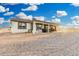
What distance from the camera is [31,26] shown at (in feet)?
5.61

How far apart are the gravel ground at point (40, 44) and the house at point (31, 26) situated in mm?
50

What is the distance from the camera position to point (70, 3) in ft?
5.43

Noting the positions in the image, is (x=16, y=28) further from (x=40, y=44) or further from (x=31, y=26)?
(x=40, y=44)

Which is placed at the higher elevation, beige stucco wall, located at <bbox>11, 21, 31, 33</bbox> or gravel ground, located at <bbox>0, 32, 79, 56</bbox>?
beige stucco wall, located at <bbox>11, 21, 31, 33</bbox>

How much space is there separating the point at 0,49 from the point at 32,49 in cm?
31

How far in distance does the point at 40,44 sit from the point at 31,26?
0.20 metres

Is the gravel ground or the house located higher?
the house

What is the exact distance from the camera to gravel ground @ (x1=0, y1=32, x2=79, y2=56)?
1643mm

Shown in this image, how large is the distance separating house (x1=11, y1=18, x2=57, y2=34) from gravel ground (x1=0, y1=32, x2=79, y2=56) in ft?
0.16

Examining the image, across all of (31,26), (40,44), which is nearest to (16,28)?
(31,26)

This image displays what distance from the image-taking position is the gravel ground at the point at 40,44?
5.39 ft

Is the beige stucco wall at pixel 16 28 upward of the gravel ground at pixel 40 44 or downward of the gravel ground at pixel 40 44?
upward

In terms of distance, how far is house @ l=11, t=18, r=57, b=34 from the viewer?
1700 millimetres

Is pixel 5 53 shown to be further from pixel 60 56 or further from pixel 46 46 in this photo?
pixel 60 56
